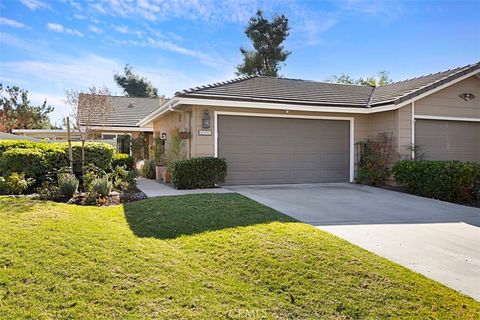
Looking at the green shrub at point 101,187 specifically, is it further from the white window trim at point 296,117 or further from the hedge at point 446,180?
the hedge at point 446,180

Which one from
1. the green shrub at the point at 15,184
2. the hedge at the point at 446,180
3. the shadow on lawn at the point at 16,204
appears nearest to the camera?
the shadow on lawn at the point at 16,204

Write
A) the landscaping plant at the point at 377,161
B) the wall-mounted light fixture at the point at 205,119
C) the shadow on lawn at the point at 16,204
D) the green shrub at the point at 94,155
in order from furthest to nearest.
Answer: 1. the landscaping plant at the point at 377,161
2. the wall-mounted light fixture at the point at 205,119
3. the green shrub at the point at 94,155
4. the shadow on lawn at the point at 16,204

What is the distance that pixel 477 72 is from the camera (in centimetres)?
1183

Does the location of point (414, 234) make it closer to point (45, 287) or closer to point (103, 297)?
Answer: point (103, 297)

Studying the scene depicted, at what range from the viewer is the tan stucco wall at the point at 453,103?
11.9 meters

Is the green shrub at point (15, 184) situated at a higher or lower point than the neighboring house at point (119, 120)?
lower

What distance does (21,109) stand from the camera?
32.2 m

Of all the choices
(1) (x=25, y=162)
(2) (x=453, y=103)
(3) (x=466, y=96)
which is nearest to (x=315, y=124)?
(2) (x=453, y=103)

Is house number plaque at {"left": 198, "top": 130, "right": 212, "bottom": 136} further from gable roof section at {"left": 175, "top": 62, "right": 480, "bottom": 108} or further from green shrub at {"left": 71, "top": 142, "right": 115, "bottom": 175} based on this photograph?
green shrub at {"left": 71, "top": 142, "right": 115, "bottom": 175}

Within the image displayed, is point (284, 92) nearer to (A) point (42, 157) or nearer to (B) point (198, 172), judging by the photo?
(B) point (198, 172)

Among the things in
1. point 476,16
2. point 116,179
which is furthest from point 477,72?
point 116,179

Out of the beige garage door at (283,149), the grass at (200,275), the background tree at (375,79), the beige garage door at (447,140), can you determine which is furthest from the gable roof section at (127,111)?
the background tree at (375,79)

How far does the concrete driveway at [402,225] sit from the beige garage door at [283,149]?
163 cm

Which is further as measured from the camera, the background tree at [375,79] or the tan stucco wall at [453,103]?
the background tree at [375,79]
